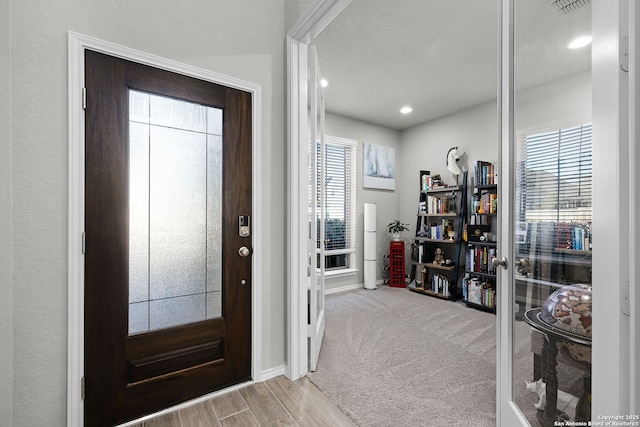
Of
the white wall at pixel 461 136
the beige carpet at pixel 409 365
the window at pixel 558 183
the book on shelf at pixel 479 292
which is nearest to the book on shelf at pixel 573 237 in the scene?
the window at pixel 558 183

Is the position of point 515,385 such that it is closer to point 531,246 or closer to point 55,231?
point 531,246

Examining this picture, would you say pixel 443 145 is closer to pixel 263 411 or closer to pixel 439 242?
pixel 439 242

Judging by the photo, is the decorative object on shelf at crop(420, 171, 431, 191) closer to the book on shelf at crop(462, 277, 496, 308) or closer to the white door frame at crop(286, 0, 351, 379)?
the book on shelf at crop(462, 277, 496, 308)

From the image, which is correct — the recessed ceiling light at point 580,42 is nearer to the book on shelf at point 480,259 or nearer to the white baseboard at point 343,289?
the book on shelf at point 480,259

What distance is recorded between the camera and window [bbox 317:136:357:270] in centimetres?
458

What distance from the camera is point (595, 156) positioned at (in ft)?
2.58

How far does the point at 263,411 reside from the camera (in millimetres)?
1676

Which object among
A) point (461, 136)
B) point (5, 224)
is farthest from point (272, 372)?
point (461, 136)

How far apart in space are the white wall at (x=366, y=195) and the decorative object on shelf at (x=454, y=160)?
1.08 meters

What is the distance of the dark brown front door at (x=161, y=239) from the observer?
4.93 ft

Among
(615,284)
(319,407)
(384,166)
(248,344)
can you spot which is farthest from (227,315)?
(384,166)

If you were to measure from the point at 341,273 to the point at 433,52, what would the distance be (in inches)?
124

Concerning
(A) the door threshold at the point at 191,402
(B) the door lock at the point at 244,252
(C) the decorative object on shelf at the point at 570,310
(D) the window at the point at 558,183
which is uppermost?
(D) the window at the point at 558,183

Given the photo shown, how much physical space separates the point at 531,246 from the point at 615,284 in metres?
0.51
